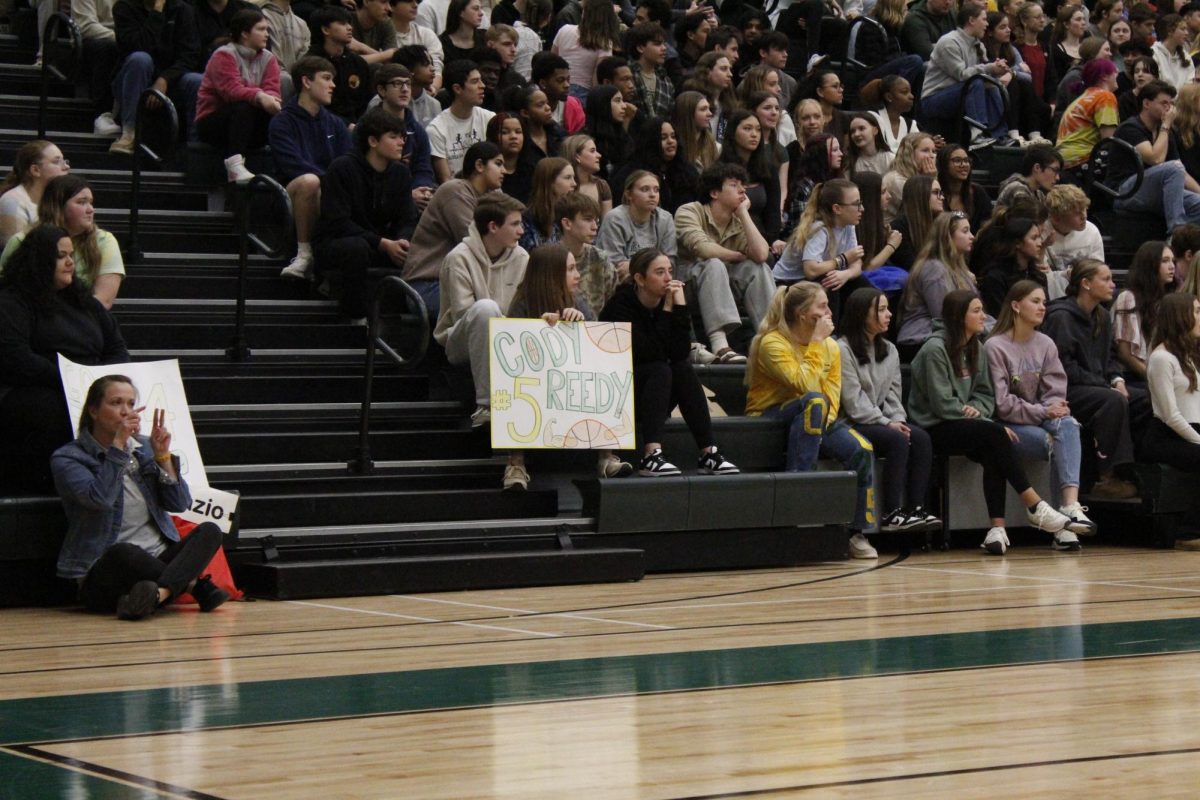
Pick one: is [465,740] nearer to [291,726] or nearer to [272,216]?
[291,726]

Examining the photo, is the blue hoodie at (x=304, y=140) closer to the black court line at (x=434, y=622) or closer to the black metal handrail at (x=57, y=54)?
the black metal handrail at (x=57, y=54)

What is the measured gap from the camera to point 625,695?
5324mm

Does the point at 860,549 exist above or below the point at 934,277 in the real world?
below

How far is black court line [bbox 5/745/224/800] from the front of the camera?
401 centimetres

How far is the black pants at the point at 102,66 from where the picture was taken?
11383mm

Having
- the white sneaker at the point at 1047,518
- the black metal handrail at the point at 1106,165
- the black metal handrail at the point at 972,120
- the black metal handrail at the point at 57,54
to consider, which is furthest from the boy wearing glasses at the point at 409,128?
the black metal handrail at the point at 1106,165

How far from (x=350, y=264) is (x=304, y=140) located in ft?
3.55

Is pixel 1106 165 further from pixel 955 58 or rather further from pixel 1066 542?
pixel 1066 542

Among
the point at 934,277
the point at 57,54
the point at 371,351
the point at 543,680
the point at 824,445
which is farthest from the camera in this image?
the point at 57,54

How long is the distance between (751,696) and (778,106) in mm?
7017

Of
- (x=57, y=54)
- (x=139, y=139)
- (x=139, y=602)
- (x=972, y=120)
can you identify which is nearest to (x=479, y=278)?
(x=139, y=139)

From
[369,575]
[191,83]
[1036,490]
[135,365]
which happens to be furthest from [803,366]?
[191,83]

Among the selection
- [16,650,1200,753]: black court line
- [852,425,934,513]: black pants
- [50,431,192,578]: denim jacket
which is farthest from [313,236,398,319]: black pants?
[16,650,1200,753]: black court line

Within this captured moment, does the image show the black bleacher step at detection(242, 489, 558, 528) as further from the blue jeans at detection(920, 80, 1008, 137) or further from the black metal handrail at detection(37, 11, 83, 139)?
the blue jeans at detection(920, 80, 1008, 137)
